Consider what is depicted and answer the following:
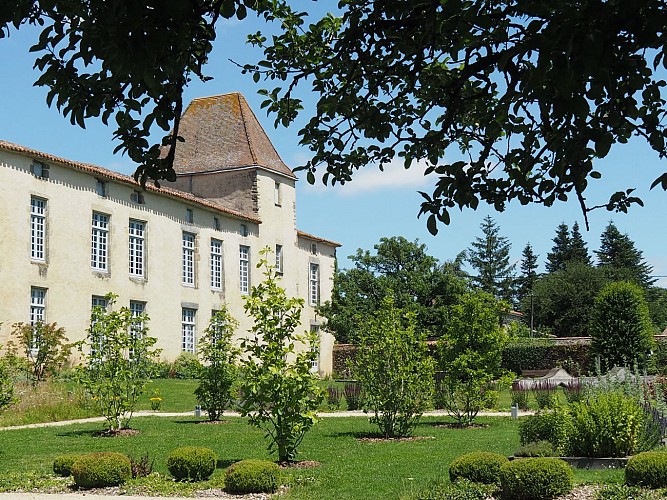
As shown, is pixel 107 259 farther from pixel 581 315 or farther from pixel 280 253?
pixel 581 315

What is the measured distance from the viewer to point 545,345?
40281 millimetres

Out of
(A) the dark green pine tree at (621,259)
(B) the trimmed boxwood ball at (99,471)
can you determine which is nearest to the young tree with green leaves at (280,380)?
(B) the trimmed boxwood ball at (99,471)

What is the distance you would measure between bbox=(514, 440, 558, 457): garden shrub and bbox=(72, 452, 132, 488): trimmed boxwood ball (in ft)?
16.6

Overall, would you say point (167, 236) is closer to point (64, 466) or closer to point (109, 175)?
point (109, 175)

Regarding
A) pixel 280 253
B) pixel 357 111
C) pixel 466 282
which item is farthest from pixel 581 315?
pixel 357 111

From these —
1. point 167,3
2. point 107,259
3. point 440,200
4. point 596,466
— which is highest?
point 107,259

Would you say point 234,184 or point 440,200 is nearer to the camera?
point 440,200

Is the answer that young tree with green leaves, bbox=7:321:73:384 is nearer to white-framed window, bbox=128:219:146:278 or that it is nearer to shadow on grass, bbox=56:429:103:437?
white-framed window, bbox=128:219:146:278

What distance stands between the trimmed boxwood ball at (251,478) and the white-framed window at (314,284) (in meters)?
36.2

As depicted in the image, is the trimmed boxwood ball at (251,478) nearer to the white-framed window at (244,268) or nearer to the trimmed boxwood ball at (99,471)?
the trimmed boxwood ball at (99,471)

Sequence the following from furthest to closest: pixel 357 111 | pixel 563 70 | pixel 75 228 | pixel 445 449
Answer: pixel 75 228
pixel 445 449
pixel 357 111
pixel 563 70

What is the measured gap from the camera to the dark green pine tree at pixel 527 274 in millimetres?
80188

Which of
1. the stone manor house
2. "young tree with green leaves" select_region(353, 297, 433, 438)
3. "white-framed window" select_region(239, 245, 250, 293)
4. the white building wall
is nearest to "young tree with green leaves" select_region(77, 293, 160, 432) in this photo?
"young tree with green leaves" select_region(353, 297, 433, 438)

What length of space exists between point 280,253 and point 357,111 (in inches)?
1444
